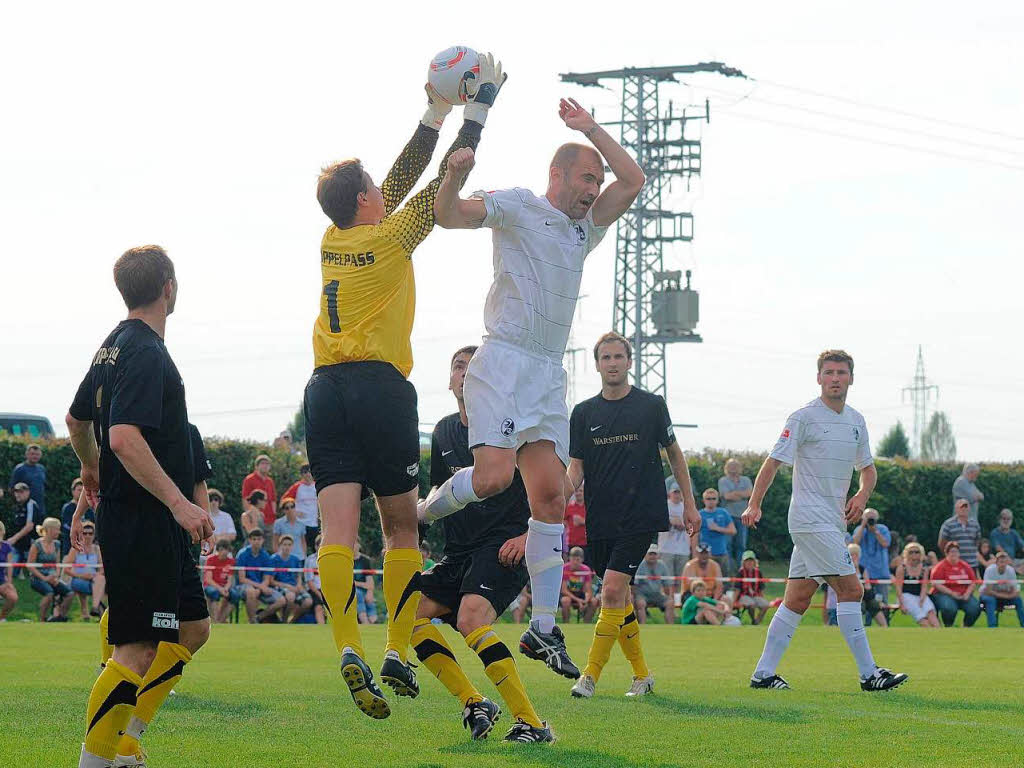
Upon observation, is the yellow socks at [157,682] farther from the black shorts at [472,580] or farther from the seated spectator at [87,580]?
the seated spectator at [87,580]

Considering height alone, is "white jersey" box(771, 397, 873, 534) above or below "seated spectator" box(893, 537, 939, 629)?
above

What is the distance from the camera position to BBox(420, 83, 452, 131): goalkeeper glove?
7210 mm

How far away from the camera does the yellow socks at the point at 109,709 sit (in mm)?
5543

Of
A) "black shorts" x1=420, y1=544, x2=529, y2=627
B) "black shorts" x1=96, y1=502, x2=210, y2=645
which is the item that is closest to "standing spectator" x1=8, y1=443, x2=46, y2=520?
"black shorts" x1=420, y1=544, x2=529, y2=627

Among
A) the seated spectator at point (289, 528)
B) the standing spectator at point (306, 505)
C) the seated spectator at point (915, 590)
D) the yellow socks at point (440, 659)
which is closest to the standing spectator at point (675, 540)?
the seated spectator at point (915, 590)

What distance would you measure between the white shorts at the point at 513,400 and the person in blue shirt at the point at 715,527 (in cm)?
1534

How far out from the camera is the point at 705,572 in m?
22.0

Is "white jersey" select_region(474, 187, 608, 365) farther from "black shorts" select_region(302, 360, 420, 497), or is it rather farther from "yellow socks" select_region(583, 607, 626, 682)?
"yellow socks" select_region(583, 607, 626, 682)

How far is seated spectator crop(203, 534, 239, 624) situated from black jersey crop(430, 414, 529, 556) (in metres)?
12.2

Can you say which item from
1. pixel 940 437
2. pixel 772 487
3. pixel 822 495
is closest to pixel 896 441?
pixel 940 437

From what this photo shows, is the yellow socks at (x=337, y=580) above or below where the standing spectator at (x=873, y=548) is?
above

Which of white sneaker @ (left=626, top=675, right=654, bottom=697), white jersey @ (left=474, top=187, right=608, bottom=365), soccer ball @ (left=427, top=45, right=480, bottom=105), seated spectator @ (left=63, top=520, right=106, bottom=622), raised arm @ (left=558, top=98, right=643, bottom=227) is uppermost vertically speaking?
soccer ball @ (left=427, top=45, right=480, bottom=105)

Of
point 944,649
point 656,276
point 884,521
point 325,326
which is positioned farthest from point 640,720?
point 656,276

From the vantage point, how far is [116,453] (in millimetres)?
5516
